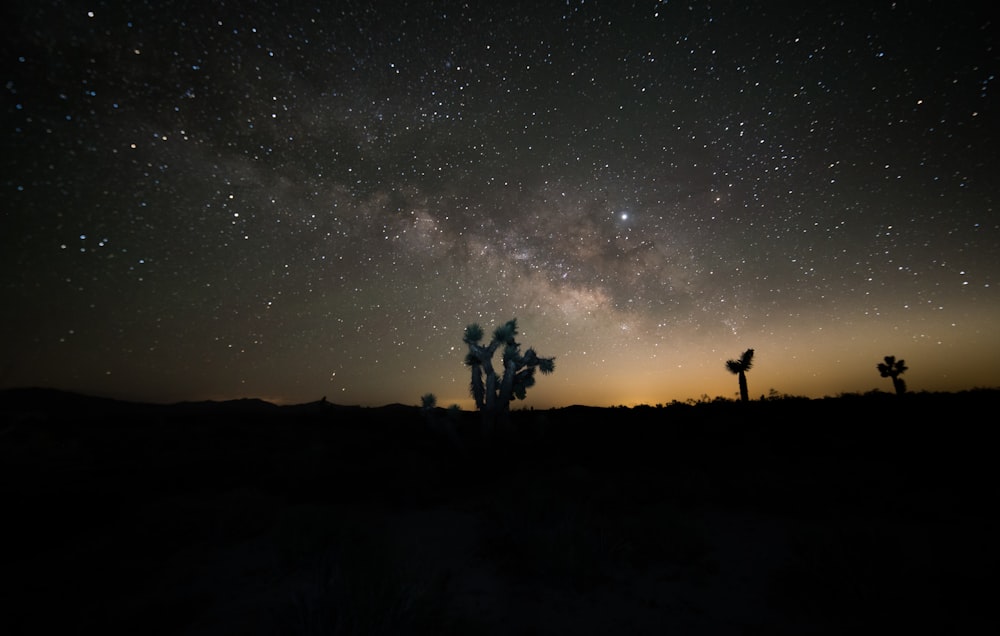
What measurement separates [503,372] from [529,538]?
420 inches

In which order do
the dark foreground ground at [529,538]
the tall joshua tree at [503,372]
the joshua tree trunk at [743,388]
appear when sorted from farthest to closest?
the joshua tree trunk at [743,388] → the tall joshua tree at [503,372] → the dark foreground ground at [529,538]

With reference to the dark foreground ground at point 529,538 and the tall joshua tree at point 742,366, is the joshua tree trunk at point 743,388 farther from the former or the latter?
the dark foreground ground at point 529,538

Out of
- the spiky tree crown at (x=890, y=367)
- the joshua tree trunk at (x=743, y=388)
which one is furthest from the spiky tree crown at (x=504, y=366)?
the spiky tree crown at (x=890, y=367)

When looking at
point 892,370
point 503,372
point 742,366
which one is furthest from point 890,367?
→ point 503,372

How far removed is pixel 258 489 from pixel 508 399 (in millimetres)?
8992

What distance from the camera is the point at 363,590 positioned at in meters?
3.91

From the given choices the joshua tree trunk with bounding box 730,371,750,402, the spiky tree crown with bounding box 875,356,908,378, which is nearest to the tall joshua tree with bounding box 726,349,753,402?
the joshua tree trunk with bounding box 730,371,750,402

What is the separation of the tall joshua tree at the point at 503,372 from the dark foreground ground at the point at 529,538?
8.01 ft

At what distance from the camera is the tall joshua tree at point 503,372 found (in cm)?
1609

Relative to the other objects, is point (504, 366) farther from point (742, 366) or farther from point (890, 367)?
point (890, 367)

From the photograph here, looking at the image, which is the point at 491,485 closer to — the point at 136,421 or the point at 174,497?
the point at 174,497

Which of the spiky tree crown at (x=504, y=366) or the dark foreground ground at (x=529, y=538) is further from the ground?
the spiky tree crown at (x=504, y=366)

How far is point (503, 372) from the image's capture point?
54.7ft

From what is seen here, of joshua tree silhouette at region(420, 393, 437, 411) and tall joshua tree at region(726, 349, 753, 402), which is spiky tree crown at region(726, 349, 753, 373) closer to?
tall joshua tree at region(726, 349, 753, 402)
